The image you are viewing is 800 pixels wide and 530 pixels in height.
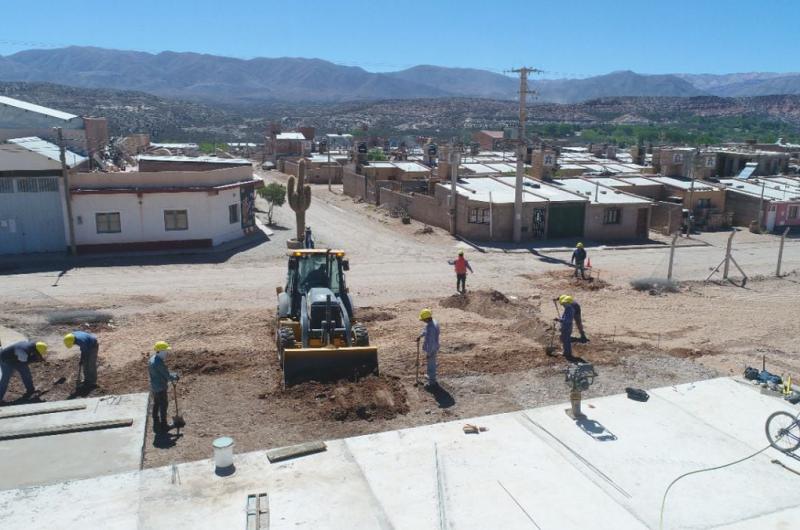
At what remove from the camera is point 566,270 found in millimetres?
26891

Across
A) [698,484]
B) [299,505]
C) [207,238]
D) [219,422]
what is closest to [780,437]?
[698,484]

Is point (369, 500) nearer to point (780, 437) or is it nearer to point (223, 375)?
point (223, 375)

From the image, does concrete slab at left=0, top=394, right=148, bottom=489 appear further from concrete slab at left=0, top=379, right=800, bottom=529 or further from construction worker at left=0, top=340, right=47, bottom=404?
construction worker at left=0, top=340, right=47, bottom=404

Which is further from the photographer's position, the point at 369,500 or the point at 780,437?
the point at 780,437

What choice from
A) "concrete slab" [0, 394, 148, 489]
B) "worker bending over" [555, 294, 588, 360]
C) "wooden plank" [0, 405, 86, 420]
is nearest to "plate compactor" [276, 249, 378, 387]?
"concrete slab" [0, 394, 148, 489]

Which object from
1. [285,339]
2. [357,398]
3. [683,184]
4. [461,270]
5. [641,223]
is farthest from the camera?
[683,184]

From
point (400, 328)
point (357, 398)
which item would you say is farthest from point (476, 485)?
point (400, 328)

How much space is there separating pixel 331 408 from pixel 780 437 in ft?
24.3

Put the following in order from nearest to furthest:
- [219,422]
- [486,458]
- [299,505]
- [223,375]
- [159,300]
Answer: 1. [299,505]
2. [486,458]
3. [219,422]
4. [223,375]
5. [159,300]

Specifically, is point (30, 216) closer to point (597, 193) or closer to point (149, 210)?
point (149, 210)

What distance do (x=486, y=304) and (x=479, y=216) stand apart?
529 inches

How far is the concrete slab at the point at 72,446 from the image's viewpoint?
1009 cm

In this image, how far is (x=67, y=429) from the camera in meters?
11.3

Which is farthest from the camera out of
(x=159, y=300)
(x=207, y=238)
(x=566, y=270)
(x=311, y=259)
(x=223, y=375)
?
(x=207, y=238)
